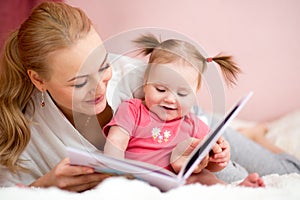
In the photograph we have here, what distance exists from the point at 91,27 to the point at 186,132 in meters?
0.34

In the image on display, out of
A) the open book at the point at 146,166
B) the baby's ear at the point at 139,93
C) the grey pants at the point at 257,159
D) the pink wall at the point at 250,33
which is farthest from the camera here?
the pink wall at the point at 250,33

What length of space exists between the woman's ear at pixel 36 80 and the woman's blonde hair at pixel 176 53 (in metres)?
0.24

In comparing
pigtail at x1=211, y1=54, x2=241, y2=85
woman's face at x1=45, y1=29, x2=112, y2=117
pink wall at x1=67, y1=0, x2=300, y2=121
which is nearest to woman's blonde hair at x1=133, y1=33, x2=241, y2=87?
pigtail at x1=211, y1=54, x2=241, y2=85

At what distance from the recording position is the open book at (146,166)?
0.94 metres

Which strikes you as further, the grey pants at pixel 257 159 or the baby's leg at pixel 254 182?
the grey pants at pixel 257 159

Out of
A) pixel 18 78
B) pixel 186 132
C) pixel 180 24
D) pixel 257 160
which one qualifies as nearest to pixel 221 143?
pixel 186 132

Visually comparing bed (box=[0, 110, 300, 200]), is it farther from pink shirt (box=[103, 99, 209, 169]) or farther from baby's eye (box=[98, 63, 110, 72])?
baby's eye (box=[98, 63, 110, 72])

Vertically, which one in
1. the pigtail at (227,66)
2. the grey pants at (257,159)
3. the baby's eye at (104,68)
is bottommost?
the grey pants at (257,159)

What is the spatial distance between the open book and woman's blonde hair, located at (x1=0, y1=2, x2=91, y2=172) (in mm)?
243

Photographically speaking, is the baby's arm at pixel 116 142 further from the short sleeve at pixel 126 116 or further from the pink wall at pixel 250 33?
the pink wall at pixel 250 33

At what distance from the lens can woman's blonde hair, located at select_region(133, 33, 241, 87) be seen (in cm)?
110

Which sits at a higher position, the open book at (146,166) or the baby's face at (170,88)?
the baby's face at (170,88)

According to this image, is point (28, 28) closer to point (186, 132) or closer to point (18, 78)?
point (18, 78)

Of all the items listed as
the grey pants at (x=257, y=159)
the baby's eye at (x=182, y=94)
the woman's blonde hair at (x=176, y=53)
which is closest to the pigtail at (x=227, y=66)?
the woman's blonde hair at (x=176, y=53)
